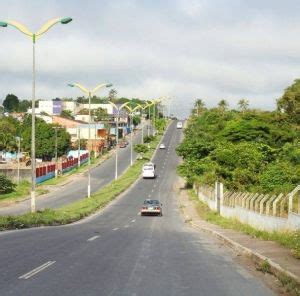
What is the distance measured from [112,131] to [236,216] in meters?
145

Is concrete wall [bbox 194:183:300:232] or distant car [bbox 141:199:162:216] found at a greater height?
concrete wall [bbox 194:183:300:232]

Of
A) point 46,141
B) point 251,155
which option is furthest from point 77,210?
point 46,141

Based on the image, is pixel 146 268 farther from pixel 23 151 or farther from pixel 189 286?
pixel 23 151

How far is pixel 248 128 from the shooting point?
96125 mm

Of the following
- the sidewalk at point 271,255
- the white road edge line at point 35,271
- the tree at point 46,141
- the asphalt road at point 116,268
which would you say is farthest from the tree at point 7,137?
the white road edge line at point 35,271

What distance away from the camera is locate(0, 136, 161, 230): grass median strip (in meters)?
32.2

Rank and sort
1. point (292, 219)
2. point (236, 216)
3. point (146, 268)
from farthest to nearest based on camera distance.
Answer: point (236, 216) → point (292, 219) → point (146, 268)

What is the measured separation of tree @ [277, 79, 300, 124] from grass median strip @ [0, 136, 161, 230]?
25987 millimetres

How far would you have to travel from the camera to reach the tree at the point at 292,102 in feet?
326

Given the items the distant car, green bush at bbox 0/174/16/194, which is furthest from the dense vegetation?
green bush at bbox 0/174/16/194

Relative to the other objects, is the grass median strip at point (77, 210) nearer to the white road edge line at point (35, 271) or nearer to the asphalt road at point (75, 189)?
the asphalt road at point (75, 189)

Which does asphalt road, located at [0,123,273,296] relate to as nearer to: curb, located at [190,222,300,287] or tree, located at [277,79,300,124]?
curb, located at [190,222,300,287]

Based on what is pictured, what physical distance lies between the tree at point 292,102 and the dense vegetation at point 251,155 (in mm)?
497

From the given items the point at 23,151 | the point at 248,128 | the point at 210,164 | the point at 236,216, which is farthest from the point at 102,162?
the point at 236,216
